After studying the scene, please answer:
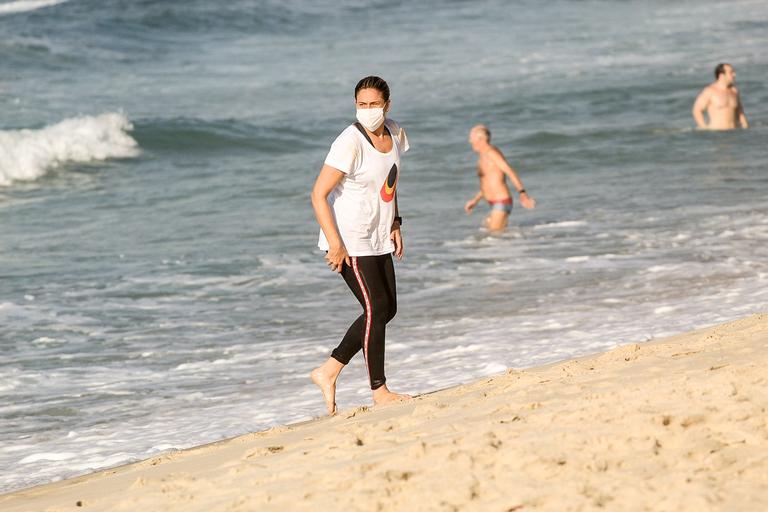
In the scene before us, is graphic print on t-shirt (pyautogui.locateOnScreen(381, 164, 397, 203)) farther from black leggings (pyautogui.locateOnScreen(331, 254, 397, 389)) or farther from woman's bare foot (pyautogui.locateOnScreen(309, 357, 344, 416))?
woman's bare foot (pyautogui.locateOnScreen(309, 357, 344, 416))

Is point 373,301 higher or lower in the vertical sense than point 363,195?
lower

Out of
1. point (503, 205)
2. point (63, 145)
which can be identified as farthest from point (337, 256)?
point (63, 145)

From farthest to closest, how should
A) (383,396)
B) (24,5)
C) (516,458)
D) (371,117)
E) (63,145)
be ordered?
(24,5) → (63,145) → (383,396) → (371,117) → (516,458)

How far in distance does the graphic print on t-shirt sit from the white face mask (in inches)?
8.2

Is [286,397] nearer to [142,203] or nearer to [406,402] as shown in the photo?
[406,402]

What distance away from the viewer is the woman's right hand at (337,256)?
5875 millimetres

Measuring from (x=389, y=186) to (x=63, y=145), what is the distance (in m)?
14.3

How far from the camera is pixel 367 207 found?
596cm

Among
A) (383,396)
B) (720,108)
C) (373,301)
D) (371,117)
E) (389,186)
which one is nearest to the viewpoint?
(371,117)

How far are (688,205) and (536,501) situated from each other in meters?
9.62

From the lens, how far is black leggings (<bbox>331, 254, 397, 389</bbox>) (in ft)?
19.9

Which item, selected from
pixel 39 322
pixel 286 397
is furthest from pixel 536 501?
pixel 39 322

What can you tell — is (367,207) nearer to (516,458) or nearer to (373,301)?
(373,301)

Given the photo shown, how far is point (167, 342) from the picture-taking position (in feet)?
29.0
